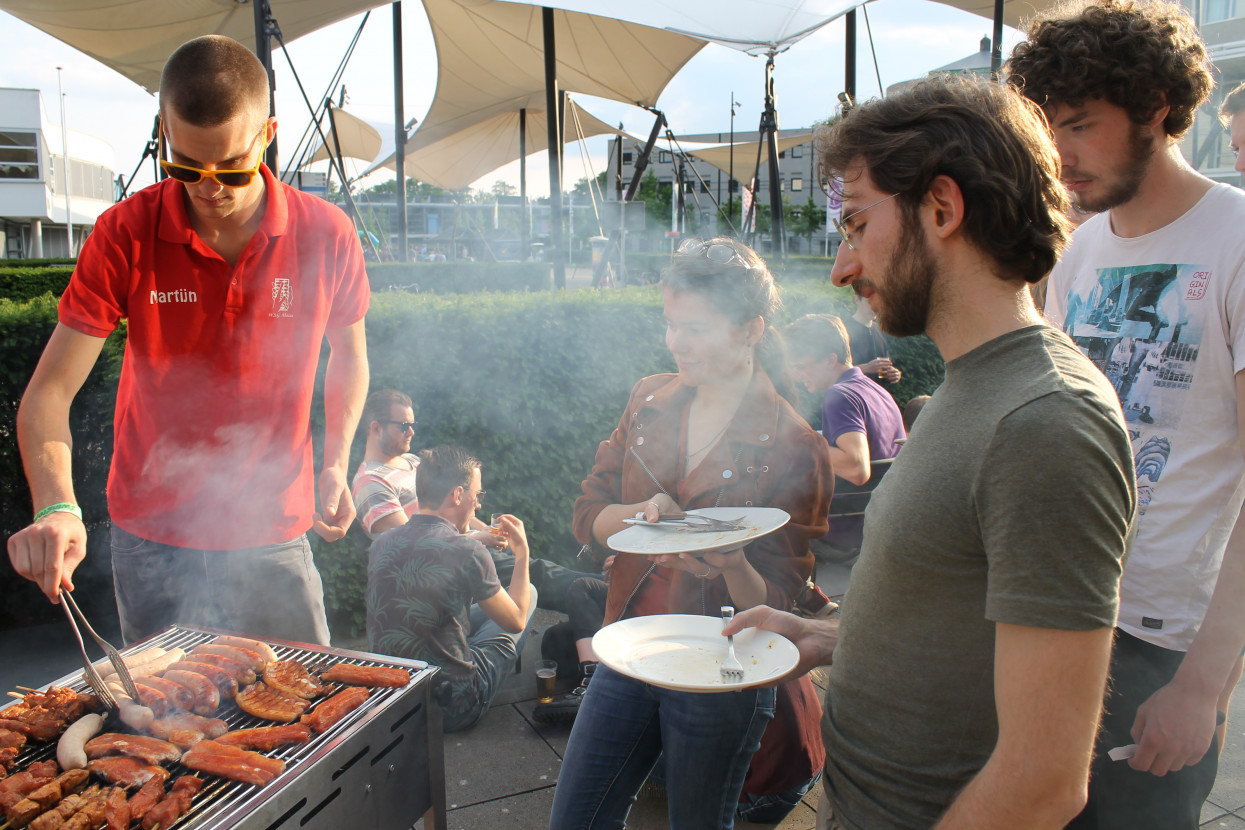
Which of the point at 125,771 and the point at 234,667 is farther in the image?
the point at 234,667

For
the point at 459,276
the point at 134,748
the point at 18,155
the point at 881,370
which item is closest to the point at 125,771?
the point at 134,748

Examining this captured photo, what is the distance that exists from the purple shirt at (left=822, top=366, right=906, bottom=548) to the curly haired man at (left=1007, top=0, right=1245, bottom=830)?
2.01 metres

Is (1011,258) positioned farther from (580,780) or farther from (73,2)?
(73,2)

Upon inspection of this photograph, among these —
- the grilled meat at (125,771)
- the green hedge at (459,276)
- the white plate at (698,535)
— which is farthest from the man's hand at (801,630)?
the green hedge at (459,276)

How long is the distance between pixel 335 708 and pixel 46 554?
780 millimetres

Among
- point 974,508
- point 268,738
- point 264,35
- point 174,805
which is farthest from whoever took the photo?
point 264,35

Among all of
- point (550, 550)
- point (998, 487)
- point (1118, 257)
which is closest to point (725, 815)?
point (998, 487)

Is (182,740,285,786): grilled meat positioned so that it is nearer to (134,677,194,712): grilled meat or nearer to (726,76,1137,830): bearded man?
(134,677,194,712): grilled meat

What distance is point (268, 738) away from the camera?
169cm

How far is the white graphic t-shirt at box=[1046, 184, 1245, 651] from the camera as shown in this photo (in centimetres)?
162

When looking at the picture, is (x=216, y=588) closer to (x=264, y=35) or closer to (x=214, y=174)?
(x=214, y=174)

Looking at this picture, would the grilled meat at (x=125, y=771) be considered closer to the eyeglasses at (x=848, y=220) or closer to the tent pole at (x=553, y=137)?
the eyeglasses at (x=848, y=220)

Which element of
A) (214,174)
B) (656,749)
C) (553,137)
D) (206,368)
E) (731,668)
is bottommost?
(656,749)

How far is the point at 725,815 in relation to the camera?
6.40ft
